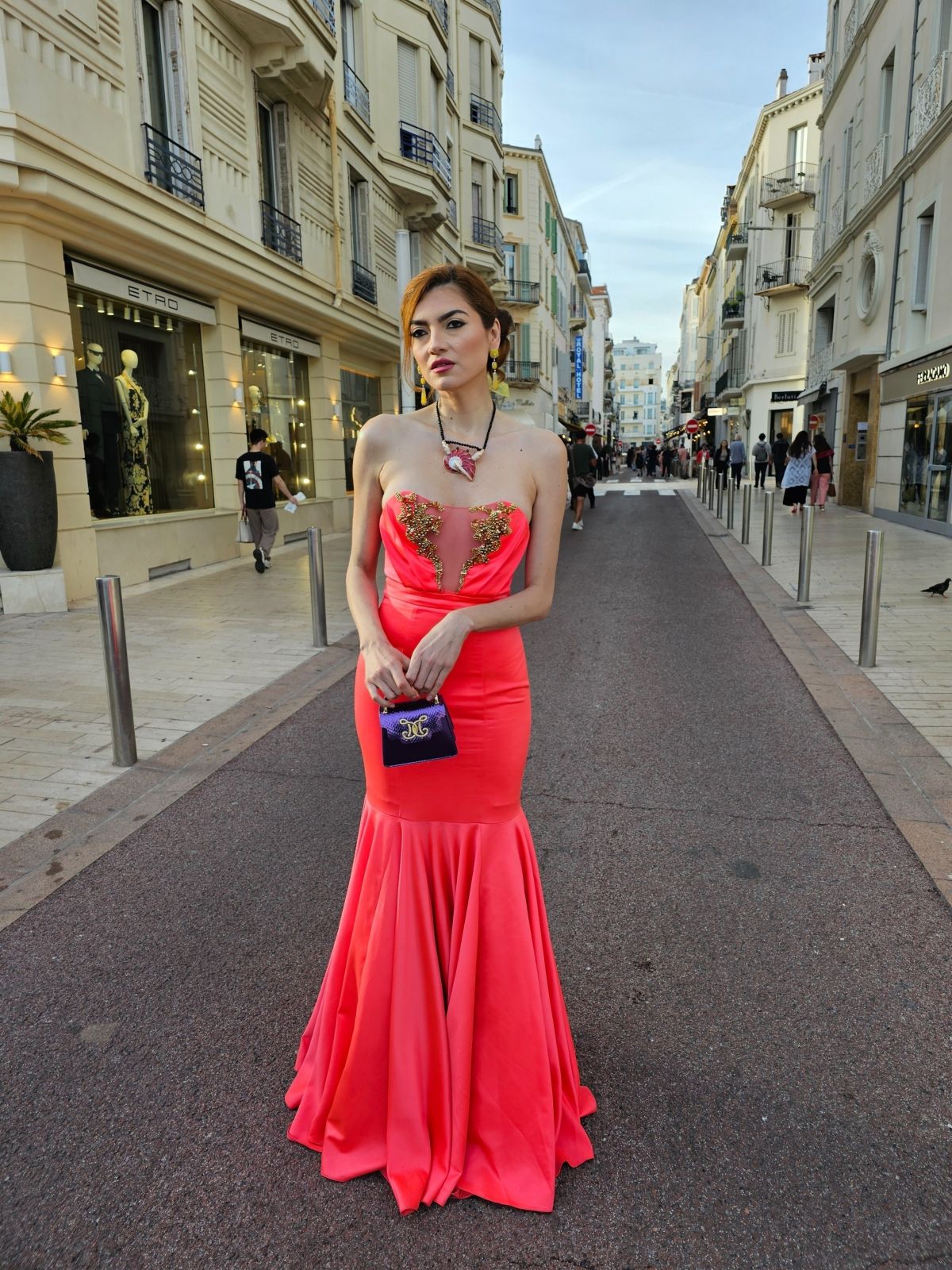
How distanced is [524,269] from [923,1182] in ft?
140

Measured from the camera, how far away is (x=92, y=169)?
908cm

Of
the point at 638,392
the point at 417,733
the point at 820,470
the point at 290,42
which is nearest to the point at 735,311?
the point at 820,470

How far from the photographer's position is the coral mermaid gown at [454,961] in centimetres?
198

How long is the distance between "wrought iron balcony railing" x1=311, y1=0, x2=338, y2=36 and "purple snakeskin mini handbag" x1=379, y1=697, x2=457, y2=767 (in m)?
15.8

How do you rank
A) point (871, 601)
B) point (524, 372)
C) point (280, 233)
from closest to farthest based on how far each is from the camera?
1. point (871, 601)
2. point (280, 233)
3. point (524, 372)

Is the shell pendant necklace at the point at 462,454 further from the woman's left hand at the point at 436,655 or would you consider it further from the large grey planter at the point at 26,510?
the large grey planter at the point at 26,510

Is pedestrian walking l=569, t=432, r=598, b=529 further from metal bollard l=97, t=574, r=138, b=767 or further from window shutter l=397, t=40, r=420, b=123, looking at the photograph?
metal bollard l=97, t=574, r=138, b=767

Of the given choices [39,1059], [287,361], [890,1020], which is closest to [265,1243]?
[39,1059]

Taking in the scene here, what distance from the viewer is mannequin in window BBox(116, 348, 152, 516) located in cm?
1121

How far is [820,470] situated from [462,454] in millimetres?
18726

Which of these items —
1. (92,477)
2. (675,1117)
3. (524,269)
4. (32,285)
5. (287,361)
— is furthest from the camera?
(524,269)

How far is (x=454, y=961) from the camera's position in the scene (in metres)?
2.07

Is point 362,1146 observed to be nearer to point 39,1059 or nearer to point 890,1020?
point 39,1059

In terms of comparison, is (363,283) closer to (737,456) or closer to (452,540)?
(737,456)
